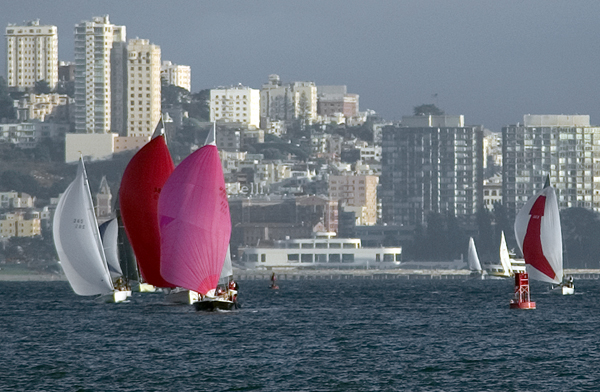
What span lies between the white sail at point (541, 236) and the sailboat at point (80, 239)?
81.4 feet

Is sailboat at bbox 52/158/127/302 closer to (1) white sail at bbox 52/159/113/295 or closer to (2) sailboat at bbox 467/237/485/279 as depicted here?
(1) white sail at bbox 52/159/113/295

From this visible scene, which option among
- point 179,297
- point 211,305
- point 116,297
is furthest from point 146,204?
point 116,297

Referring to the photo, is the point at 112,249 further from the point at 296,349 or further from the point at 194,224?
the point at 296,349

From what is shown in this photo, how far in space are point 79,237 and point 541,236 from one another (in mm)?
26649

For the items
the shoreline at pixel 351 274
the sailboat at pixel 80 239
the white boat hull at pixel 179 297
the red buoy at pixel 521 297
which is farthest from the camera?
the shoreline at pixel 351 274

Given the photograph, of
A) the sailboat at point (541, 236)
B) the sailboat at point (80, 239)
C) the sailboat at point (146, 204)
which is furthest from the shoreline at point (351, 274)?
the sailboat at point (146, 204)

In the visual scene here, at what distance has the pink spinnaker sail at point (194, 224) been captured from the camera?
55.9 meters

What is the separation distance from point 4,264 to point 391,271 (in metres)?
50.9

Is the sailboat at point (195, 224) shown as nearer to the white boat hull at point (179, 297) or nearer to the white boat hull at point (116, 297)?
the white boat hull at point (179, 297)

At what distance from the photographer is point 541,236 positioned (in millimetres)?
78500

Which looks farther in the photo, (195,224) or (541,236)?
(541,236)

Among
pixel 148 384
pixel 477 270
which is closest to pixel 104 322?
pixel 148 384

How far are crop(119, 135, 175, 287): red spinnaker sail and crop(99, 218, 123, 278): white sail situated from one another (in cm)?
1083

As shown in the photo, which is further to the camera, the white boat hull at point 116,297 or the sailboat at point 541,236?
the sailboat at point 541,236
